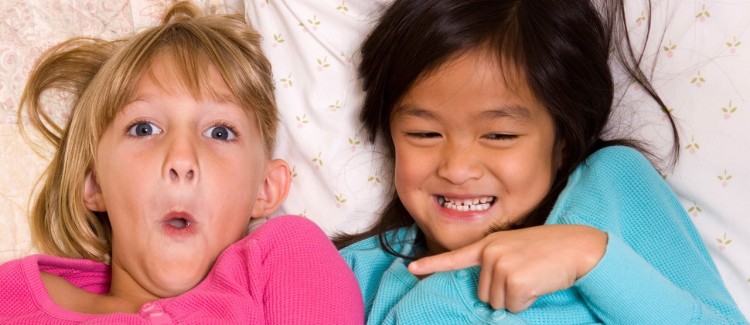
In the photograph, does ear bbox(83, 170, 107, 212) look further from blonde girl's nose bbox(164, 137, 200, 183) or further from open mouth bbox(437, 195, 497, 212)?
open mouth bbox(437, 195, 497, 212)

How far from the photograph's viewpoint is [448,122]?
1.28 metres

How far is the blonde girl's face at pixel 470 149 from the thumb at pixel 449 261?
0.16m

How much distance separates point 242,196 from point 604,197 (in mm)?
606

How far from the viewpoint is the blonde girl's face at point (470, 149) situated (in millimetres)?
1259

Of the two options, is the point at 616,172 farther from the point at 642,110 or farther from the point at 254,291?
the point at 254,291

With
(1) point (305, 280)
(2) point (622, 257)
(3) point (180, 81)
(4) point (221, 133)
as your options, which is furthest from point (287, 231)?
(2) point (622, 257)

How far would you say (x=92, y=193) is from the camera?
144 centimetres

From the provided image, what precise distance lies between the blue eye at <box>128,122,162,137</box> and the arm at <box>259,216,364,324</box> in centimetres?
25

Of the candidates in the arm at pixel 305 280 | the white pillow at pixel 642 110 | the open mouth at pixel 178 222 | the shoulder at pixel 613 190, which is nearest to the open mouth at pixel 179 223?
the open mouth at pixel 178 222

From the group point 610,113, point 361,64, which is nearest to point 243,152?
point 361,64

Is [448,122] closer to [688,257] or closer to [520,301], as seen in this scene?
[520,301]

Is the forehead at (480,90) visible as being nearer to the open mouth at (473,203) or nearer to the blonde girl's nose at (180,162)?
the open mouth at (473,203)

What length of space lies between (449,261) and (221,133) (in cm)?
48

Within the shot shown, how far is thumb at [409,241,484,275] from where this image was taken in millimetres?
1133
